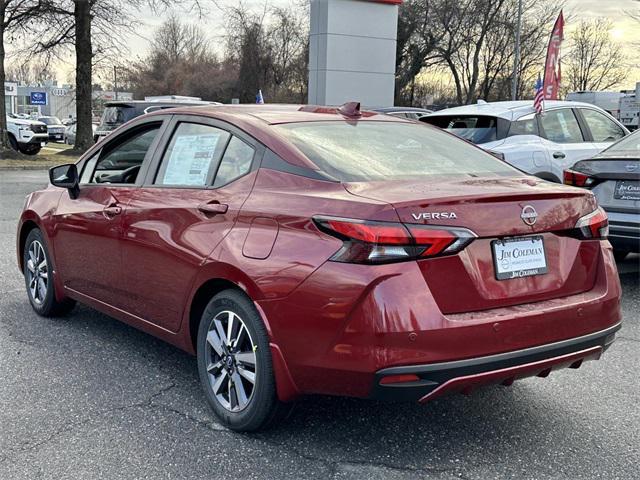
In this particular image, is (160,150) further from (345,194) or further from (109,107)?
(109,107)

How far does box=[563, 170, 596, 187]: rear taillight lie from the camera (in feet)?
20.8

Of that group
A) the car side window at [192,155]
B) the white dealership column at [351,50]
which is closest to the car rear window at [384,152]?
the car side window at [192,155]

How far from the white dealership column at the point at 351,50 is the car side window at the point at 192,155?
19350 mm

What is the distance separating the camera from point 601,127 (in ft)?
30.3

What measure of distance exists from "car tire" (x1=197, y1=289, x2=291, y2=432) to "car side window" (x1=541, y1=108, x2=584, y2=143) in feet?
21.1

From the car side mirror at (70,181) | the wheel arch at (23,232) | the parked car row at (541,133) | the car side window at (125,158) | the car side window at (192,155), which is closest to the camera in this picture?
the car side window at (192,155)

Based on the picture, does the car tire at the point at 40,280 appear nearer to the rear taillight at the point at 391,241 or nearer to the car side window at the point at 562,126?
the rear taillight at the point at 391,241

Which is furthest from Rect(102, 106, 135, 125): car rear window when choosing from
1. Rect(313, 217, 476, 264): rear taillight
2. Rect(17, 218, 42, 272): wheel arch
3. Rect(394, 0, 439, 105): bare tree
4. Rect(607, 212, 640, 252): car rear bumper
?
Rect(394, 0, 439, 105): bare tree

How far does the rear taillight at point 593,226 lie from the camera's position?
3277 millimetres

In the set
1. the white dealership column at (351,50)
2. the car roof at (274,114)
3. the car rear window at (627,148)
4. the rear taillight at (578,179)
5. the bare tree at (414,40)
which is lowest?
the rear taillight at (578,179)

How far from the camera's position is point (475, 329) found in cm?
281

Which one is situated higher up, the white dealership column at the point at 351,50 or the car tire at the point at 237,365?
the white dealership column at the point at 351,50

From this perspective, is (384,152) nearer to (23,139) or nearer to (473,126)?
(473,126)

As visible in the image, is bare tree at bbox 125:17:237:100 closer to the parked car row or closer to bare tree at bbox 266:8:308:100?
bare tree at bbox 266:8:308:100
